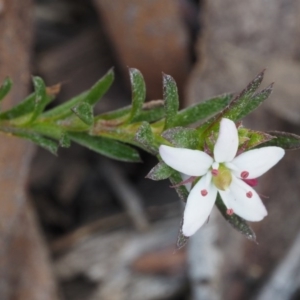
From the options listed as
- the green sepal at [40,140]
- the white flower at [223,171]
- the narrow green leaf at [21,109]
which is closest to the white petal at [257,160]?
the white flower at [223,171]

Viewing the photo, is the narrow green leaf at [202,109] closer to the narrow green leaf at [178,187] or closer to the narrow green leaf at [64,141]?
the narrow green leaf at [178,187]

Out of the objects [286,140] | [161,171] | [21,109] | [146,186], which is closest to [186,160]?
[161,171]

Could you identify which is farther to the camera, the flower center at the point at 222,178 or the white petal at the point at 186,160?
the flower center at the point at 222,178

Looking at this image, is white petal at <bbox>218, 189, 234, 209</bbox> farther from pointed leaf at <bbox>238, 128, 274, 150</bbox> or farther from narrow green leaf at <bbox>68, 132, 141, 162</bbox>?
narrow green leaf at <bbox>68, 132, 141, 162</bbox>

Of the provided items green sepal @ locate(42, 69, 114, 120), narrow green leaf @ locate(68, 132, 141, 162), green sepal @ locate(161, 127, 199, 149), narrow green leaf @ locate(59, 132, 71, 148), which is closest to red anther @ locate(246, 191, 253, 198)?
green sepal @ locate(161, 127, 199, 149)

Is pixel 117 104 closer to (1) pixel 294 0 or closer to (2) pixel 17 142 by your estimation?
(2) pixel 17 142

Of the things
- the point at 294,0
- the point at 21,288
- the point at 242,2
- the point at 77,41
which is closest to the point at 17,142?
the point at 21,288
